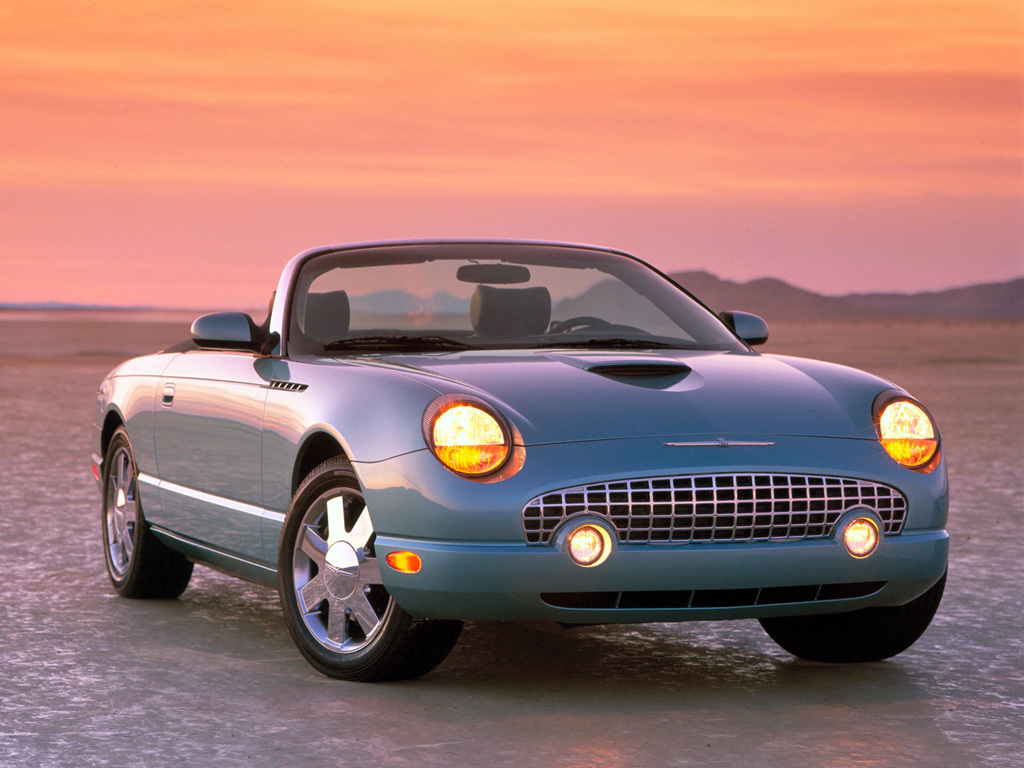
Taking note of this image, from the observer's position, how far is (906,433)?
19.4ft

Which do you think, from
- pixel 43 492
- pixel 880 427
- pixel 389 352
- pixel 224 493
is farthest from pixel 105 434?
pixel 880 427

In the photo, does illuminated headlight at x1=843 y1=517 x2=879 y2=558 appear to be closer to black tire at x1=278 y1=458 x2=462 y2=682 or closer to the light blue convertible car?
the light blue convertible car

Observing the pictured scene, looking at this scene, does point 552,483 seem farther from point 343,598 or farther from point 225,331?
point 225,331

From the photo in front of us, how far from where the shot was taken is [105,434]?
28.4 ft

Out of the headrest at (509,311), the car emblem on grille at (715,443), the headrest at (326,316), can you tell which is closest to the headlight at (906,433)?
the car emblem on grille at (715,443)

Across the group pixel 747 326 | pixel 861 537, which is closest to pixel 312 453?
pixel 861 537

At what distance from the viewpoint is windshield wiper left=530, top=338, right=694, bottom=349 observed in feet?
21.7

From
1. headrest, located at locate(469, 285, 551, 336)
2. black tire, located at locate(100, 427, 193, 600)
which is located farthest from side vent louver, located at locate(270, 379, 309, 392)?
black tire, located at locate(100, 427, 193, 600)

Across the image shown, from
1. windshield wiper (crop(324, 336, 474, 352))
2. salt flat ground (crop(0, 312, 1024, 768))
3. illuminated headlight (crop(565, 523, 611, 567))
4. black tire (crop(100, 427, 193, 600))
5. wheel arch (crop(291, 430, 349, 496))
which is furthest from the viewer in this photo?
black tire (crop(100, 427, 193, 600))

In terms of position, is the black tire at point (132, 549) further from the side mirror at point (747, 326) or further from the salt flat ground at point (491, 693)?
the side mirror at point (747, 326)

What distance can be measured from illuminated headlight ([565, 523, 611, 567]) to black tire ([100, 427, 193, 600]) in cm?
304

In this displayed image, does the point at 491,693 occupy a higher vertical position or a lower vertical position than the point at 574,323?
lower

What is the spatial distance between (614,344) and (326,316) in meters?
1.13

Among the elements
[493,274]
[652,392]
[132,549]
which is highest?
[493,274]
